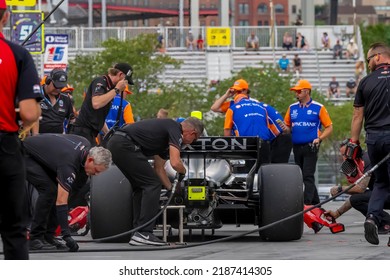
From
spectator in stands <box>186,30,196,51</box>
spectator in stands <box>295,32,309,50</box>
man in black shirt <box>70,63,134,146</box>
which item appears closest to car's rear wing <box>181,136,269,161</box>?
man in black shirt <box>70,63,134,146</box>

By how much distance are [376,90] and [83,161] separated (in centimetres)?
302

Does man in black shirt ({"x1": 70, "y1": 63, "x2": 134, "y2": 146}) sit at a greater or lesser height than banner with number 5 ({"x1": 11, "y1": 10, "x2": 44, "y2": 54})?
lesser

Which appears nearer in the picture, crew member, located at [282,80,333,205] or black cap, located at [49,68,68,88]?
black cap, located at [49,68,68,88]

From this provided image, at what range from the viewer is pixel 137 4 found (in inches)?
4166

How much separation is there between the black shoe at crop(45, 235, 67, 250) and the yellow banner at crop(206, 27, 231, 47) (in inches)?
1936

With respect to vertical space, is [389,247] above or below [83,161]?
below

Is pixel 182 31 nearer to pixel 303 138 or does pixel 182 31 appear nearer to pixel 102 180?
pixel 303 138

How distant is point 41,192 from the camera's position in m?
13.3

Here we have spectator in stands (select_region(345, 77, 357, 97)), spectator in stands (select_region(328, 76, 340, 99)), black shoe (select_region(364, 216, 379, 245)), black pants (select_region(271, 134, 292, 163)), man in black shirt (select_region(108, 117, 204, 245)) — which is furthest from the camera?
spectator in stands (select_region(328, 76, 340, 99))

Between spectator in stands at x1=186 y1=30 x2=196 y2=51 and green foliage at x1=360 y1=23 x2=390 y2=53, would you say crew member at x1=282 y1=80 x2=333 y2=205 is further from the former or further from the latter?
green foliage at x1=360 y1=23 x2=390 y2=53

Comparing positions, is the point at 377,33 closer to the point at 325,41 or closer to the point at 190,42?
the point at 325,41

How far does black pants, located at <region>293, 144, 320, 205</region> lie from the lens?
1955cm

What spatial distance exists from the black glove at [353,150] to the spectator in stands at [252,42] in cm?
4748
